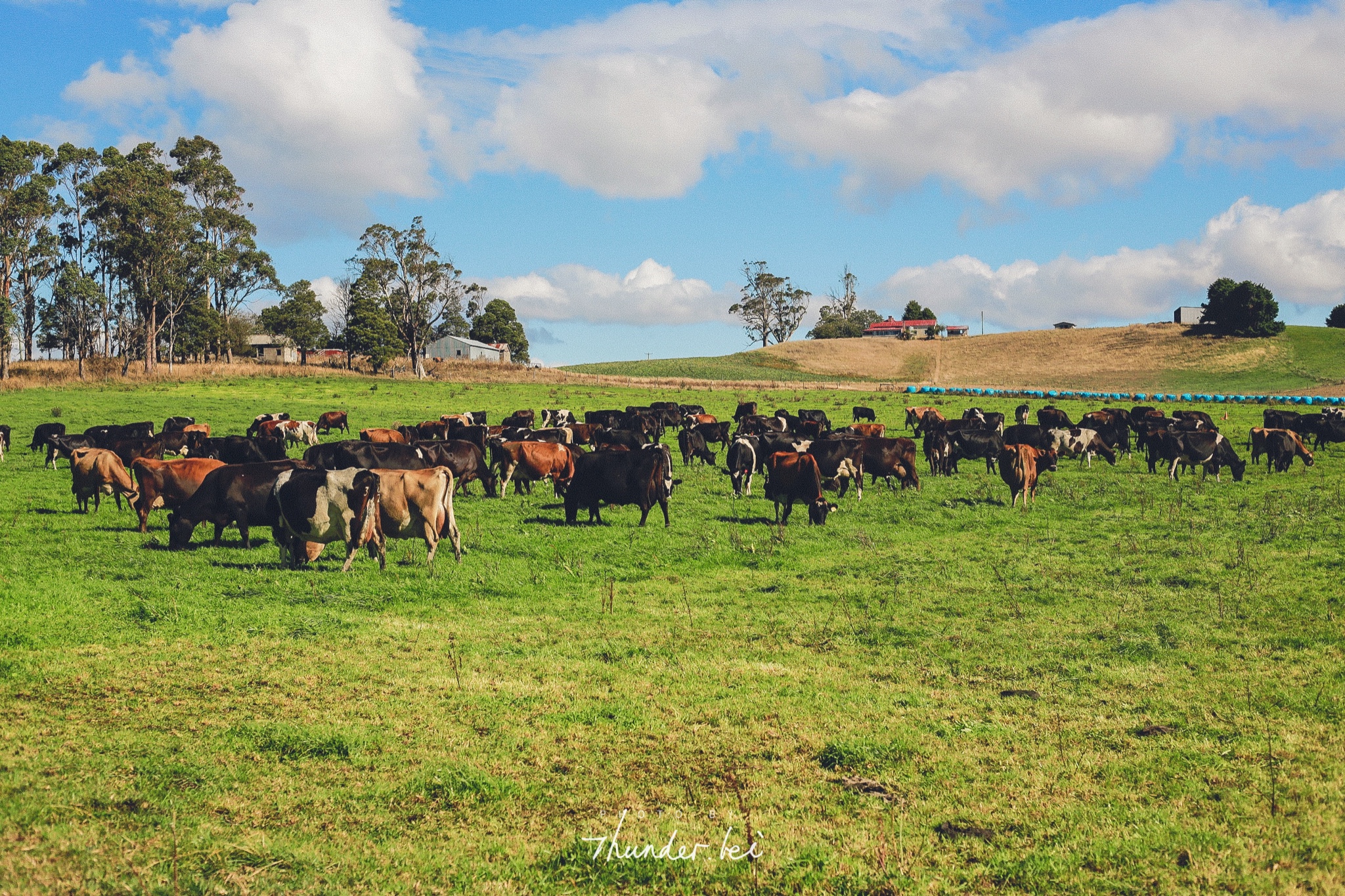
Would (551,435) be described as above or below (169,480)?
above

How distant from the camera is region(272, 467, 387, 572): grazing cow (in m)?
14.8

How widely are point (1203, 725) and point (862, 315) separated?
155m

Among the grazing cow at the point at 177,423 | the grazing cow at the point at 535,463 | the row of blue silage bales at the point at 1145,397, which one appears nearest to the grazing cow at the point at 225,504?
the grazing cow at the point at 535,463

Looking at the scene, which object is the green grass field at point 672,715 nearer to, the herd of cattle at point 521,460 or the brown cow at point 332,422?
Answer: the herd of cattle at point 521,460

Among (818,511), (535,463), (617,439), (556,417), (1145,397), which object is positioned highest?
(1145,397)

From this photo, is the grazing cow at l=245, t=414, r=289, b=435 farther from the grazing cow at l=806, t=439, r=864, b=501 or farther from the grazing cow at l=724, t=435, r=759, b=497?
the grazing cow at l=806, t=439, r=864, b=501

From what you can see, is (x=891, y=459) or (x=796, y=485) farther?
(x=891, y=459)

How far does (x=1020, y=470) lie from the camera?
2297 cm

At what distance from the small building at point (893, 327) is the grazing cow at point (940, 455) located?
4962 inches

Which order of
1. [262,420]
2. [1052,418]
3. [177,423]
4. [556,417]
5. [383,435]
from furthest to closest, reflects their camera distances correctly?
1. [1052,418]
2. [556,417]
3. [262,420]
4. [177,423]
5. [383,435]

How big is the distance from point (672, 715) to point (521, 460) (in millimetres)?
15498

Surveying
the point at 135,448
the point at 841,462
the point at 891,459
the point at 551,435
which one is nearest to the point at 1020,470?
the point at 891,459

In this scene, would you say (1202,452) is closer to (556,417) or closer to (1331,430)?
(1331,430)

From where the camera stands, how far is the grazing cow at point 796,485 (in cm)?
2044
